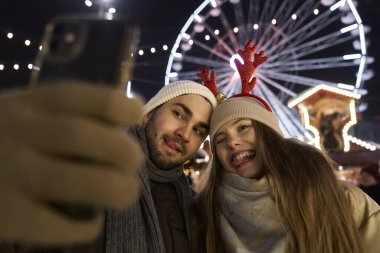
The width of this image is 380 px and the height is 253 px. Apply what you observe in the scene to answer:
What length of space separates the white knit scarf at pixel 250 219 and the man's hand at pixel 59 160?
1.29 m

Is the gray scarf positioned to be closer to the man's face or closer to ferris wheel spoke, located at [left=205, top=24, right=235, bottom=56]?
the man's face

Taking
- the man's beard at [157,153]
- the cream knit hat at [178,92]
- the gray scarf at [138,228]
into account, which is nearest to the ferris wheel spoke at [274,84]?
the cream knit hat at [178,92]

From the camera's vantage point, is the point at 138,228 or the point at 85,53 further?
the point at 138,228

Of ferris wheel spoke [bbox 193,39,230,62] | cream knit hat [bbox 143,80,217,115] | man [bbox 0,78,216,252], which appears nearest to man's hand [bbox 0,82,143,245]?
man [bbox 0,78,216,252]

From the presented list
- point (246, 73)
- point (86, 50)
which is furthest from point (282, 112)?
point (86, 50)

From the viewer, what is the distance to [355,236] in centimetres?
156

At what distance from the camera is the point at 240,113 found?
1.93 meters

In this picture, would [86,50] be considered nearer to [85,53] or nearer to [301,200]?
[85,53]

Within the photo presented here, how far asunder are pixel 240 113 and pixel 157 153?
487 mm

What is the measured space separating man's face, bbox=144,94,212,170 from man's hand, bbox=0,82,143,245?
4.60 feet

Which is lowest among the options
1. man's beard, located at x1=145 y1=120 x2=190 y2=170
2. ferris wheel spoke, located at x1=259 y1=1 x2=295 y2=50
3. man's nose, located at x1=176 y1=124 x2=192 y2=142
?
man's beard, located at x1=145 y1=120 x2=190 y2=170

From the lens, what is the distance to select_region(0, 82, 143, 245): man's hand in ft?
1.48

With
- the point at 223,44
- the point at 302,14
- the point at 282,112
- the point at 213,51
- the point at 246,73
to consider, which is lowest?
the point at 282,112

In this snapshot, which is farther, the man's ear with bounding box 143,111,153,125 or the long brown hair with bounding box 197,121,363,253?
the man's ear with bounding box 143,111,153,125
